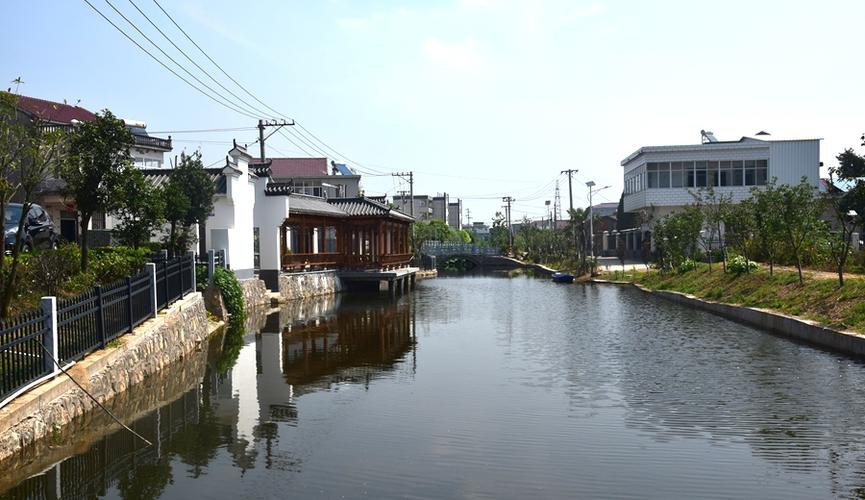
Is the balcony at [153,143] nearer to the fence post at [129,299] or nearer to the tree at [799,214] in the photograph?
the fence post at [129,299]

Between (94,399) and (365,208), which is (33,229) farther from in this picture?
A: (365,208)

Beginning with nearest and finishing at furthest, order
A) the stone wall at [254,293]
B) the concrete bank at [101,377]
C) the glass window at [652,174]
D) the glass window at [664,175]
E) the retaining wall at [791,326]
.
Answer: the concrete bank at [101,377] < the retaining wall at [791,326] < the stone wall at [254,293] < the glass window at [664,175] < the glass window at [652,174]

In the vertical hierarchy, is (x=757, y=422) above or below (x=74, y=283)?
below

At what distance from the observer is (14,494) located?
21.4ft

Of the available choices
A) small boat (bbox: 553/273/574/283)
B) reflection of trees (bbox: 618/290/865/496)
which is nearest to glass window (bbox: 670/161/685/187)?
small boat (bbox: 553/273/574/283)

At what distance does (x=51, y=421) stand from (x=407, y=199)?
284 ft

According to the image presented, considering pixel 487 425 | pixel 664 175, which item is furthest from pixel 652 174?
pixel 487 425

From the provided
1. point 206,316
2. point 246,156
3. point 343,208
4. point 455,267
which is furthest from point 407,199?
point 206,316

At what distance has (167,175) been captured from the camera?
2452 cm

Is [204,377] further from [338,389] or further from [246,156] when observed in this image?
[246,156]

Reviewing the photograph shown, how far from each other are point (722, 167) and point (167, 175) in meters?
30.8

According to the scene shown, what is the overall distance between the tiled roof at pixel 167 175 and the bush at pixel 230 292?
351 cm

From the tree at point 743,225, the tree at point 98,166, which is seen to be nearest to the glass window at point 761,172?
the tree at point 743,225

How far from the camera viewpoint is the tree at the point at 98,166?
46.4 ft
